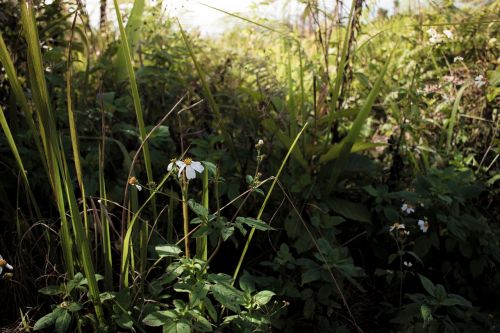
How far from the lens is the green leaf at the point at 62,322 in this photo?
112 centimetres

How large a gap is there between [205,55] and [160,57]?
1.84 feet

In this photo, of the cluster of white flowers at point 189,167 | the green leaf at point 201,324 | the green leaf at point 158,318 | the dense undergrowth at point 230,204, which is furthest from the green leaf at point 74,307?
the cluster of white flowers at point 189,167

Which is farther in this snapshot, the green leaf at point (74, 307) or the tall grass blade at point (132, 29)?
the tall grass blade at point (132, 29)

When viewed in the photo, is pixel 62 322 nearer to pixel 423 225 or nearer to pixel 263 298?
pixel 263 298

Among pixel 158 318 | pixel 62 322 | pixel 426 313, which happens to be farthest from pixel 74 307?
pixel 426 313

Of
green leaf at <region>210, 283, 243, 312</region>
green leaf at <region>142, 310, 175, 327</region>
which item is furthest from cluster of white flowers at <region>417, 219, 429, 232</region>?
green leaf at <region>142, 310, 175, 327</region>

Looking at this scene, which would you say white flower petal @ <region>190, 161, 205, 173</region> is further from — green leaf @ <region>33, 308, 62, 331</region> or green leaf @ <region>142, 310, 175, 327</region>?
green leaf @ <region>33, 308, 62, 331</region>

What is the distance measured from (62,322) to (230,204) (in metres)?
0.78

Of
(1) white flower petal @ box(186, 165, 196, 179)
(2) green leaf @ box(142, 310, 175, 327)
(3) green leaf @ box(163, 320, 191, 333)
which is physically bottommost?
(2) green leaf @ box(142, 310, 175, 327)

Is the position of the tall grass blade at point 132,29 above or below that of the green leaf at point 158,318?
above

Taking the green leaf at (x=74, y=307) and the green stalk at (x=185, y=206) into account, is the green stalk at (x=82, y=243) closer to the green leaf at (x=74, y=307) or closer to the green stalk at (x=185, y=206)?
the green leaf at (x=74, y=307)

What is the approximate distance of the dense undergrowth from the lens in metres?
1.22

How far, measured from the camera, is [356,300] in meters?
1.77

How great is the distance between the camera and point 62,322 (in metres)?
1.14
